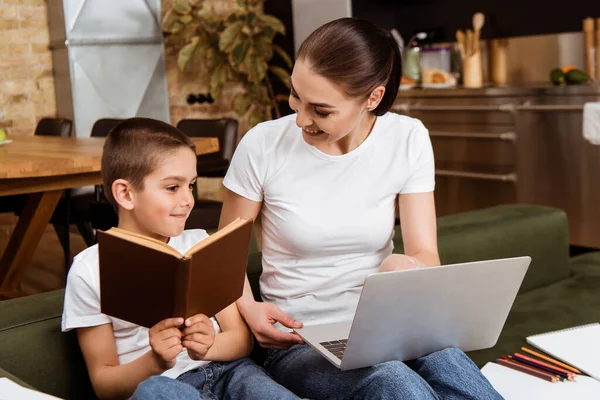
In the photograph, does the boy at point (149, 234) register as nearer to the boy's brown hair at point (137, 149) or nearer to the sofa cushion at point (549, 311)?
the boy's brown hair at point (137, 149)

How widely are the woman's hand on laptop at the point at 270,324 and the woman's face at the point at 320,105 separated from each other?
1.27ft

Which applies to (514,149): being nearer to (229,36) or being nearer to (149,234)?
(229,36)

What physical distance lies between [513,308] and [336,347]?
946 mm

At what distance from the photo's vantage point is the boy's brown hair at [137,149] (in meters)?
1.53

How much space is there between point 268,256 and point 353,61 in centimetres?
48

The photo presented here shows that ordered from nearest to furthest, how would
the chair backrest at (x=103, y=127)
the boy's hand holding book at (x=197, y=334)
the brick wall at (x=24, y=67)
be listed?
the boy's hand holding book at (x=197, y=334) < the chair backrest at (x=103, y=127) < the brick wall at (x=24, y=67)

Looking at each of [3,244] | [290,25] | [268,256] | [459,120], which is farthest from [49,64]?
[268,256]

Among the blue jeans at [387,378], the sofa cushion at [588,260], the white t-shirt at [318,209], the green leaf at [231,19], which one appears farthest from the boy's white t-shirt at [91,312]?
the green leaf at [231,19]

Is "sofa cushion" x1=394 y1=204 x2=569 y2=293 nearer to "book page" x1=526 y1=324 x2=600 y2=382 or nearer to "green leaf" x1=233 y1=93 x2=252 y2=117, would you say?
"book page" x1=526 y1=324 x2=600 y2=382

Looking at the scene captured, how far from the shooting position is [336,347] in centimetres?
157

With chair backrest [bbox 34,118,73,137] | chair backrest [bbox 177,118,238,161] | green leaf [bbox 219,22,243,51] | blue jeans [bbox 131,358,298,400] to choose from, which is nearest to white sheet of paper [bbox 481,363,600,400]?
blue jeans [bbox 131,358,298,400]

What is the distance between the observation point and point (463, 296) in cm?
149

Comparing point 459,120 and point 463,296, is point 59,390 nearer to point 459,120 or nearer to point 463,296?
point 463,296

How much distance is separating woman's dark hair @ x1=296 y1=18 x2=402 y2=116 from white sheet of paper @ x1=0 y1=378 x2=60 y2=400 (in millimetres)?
836
